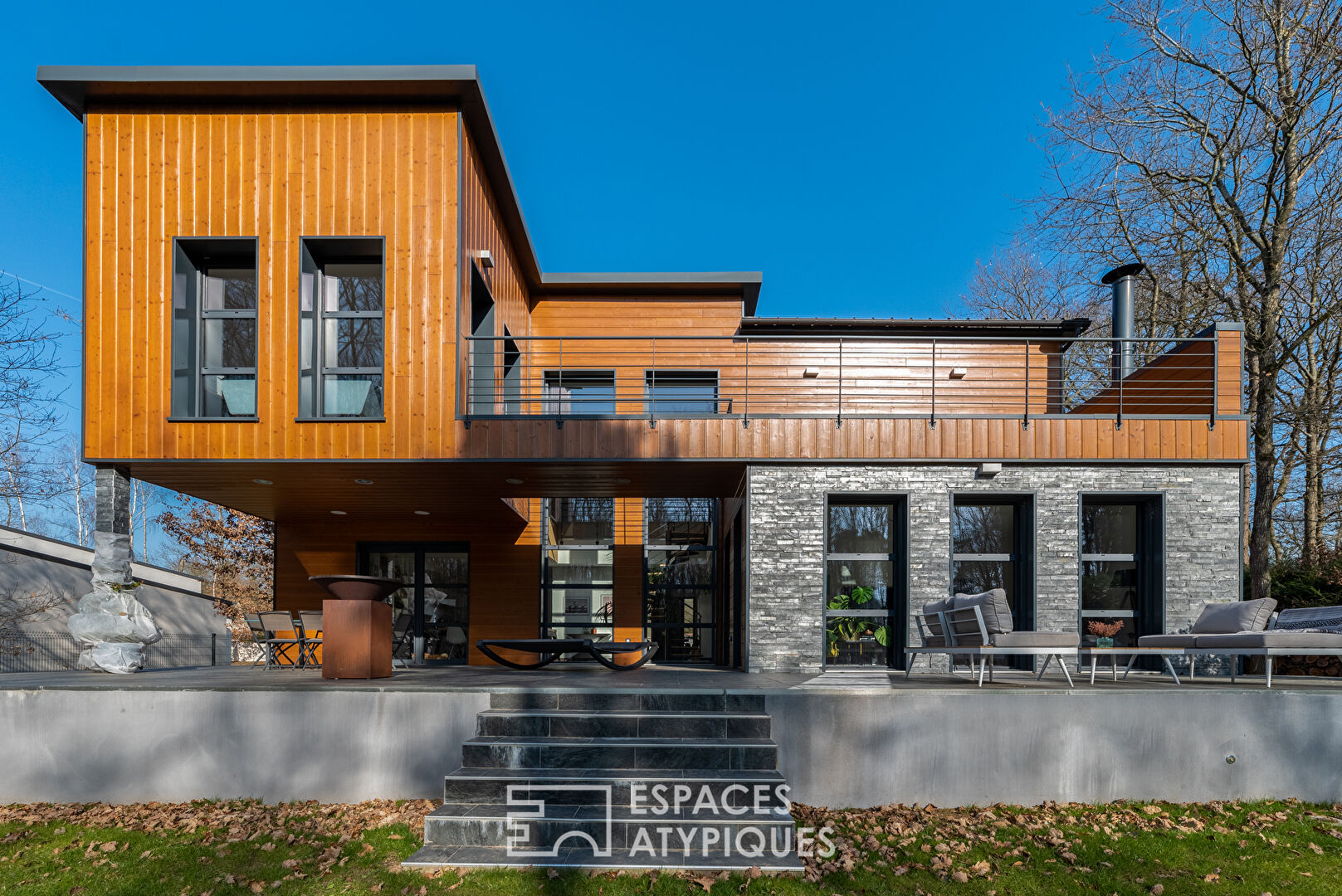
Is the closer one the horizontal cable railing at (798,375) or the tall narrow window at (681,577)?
the horizontal cable railing at (798,375)

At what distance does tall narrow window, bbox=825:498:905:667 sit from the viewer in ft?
30.7

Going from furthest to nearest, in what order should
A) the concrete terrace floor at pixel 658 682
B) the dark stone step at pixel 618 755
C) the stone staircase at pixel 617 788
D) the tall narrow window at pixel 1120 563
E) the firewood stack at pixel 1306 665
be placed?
the firewood stack at pixel 1306 665 → the tall narrow window at pixel 1120 563 → the concrete terrace floor at pixel 658 682 → the dark stone step at pixel 618 755 → the stone staircase at pixel 617 788

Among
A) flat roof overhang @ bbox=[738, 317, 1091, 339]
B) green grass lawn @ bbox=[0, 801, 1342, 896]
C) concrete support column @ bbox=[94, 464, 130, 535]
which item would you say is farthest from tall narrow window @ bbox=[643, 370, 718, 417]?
green grass lawn @ bbox=[0, 801, 1342, 896]

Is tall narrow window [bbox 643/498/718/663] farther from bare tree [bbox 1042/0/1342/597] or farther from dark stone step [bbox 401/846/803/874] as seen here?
bare tree [bbox 1042/0/1342/597]

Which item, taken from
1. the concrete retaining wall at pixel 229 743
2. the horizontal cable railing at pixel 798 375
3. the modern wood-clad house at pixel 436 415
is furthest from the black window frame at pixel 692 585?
the concrete retaining wall at pixel 229 743

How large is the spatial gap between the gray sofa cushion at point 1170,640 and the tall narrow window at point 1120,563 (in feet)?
3.92

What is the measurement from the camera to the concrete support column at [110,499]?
30.2 feet

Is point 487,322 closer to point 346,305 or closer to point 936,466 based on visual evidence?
point 346,305

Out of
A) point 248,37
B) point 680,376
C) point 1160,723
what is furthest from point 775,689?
point 248,37

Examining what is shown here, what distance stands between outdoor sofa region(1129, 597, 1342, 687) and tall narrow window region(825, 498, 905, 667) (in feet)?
7.99

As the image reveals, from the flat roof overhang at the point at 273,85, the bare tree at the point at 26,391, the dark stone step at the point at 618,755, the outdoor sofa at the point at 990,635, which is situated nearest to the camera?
the dark stone step at the point at 618,755

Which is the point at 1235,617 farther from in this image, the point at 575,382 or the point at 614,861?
the point at 575,382

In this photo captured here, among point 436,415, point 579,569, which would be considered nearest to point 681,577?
point 579,569

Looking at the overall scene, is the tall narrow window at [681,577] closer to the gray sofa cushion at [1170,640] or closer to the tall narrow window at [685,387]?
the tall narrow window at [685,387]
